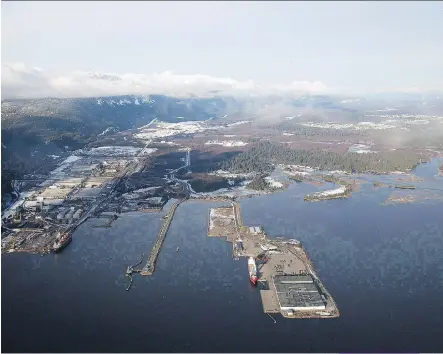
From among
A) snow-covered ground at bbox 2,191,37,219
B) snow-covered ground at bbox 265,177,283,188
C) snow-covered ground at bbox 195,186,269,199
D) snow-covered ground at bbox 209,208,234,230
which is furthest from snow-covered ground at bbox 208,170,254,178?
snow-covered ground at bbox 2,191,37,219

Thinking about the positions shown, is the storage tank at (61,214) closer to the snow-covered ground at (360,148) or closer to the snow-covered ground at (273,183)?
the snow-covered ground at (273,183)

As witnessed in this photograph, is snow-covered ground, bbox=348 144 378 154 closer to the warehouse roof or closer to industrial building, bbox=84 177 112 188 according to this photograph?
industrial building, bbox=84 177 112 188

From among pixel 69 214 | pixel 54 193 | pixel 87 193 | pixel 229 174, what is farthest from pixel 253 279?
pixel 229 174

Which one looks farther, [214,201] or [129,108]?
[129,108]

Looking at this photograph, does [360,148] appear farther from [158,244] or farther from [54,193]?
[158,244]

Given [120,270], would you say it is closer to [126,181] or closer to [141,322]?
[141,322]

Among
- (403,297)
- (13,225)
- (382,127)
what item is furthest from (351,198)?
(382,127)
